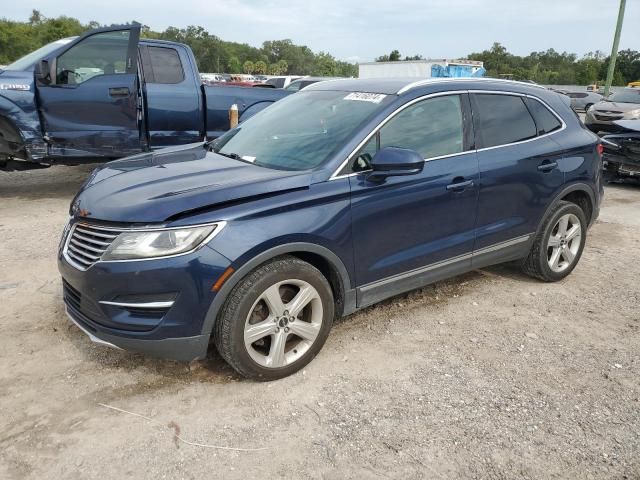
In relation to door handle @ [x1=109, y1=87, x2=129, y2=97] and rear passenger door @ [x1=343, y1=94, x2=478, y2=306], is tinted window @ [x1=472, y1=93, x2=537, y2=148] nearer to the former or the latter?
rear passenger door @ [x1=343, y1=94, x2=478, y2=306]

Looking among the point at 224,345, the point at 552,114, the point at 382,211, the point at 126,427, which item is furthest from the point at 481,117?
the point at 126,427

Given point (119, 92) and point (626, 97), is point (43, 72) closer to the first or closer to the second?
point (119, 92)

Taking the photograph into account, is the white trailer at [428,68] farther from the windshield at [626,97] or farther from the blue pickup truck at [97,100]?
the blue pickup truck at [97,100]

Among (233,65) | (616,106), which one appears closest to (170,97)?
(616,106)

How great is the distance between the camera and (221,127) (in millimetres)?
7863

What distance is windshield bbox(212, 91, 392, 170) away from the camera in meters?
3.38

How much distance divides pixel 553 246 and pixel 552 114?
3.73ft

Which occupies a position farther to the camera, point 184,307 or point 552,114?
point 552,114

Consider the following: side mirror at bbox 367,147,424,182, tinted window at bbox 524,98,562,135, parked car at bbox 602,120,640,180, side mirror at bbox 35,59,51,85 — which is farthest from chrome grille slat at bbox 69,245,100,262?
parked car at bbox 602,120,640,180

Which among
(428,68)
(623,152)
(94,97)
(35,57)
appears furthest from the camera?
(428,68)

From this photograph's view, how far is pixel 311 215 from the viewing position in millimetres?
3053

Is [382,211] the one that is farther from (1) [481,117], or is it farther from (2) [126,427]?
(2) [126,427]

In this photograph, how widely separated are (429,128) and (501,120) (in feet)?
2.62

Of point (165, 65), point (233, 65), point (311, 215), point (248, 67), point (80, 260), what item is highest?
point (233, 65)
